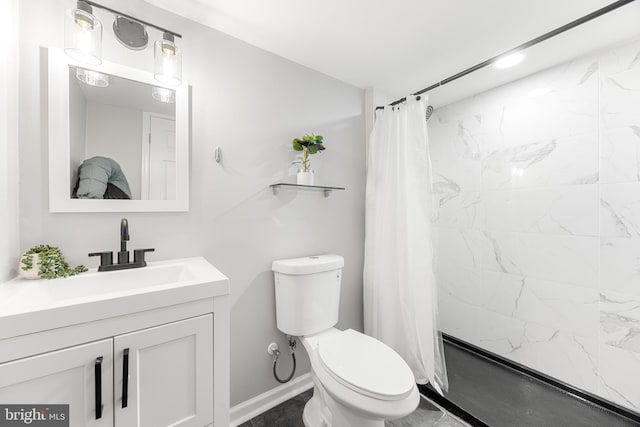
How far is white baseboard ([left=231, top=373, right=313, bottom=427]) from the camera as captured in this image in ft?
4.71

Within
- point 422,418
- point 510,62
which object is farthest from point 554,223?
point 422,418

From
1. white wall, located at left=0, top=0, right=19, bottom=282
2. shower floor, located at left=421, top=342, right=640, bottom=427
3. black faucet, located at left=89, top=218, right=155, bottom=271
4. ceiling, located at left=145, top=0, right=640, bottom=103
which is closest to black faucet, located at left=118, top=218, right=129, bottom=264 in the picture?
black faucet, located at left=89, top=218, right=155, bottom=271

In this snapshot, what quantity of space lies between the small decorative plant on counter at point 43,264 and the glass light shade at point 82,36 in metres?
0.80

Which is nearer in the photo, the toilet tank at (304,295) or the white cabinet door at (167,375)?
the white cabinet door at (167,375)

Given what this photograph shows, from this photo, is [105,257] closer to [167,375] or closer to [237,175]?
[167,375]

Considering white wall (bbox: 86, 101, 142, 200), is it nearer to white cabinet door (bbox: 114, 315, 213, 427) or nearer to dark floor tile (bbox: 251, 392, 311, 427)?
white cabinet door (bbox: 114, 315, 213, 427)

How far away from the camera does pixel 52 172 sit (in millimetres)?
1036

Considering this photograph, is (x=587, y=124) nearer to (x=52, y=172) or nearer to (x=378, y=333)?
(x=378, y=333)

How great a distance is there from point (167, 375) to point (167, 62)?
1.35m

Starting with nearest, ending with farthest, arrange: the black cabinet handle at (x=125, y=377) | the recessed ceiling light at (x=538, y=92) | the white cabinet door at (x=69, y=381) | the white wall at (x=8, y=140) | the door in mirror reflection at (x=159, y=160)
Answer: the white cabinet door at (x=69, y=381) → the black cabinet handle at (x=125, y=377) → the white wall at (x=8, y=140) → the door in mirror reflection at (x=159, y=160) → the recessed ceiling light at (x=538, y=92)

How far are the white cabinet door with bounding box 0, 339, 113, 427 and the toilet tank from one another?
0.84 metres

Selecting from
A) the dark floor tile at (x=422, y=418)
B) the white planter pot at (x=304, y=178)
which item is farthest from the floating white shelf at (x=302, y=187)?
the dark floor tile at (x=422, y=418)

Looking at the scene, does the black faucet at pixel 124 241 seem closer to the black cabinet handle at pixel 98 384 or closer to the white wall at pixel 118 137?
the white wall at pixel 118 137

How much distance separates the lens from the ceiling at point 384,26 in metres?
1.23
